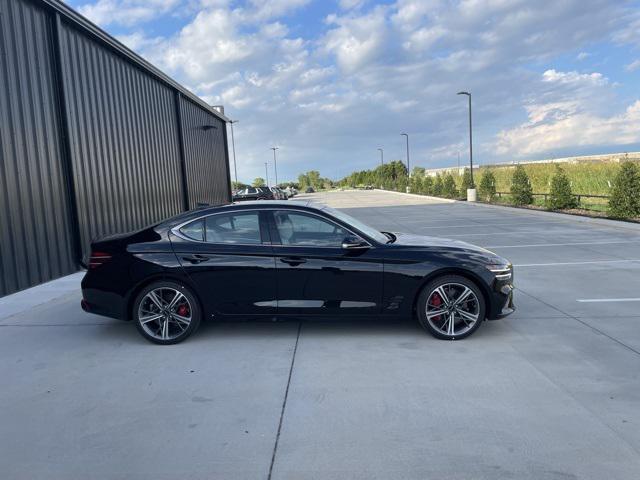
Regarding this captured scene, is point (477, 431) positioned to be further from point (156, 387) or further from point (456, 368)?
point (156, 387)

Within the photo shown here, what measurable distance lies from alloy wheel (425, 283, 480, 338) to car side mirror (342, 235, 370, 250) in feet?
2.83

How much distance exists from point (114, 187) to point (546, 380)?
411 inches

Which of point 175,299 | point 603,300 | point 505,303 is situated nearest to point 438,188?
point 603,300

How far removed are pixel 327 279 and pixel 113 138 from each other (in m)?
8.66

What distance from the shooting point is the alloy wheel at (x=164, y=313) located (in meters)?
5.22

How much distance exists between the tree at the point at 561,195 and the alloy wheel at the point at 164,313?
1958 centimetres

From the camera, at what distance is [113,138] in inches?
459

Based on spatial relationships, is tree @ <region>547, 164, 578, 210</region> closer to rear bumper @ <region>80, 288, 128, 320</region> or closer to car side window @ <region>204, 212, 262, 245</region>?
car side window @ <region>204, 212, 262, 245</region>

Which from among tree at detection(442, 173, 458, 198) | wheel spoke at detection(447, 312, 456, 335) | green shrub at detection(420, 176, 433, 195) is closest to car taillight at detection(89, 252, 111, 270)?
wheel spoke at detection(447, 312, 456, 335)

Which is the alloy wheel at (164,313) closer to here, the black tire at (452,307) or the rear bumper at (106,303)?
the rear bumper at (106,303)

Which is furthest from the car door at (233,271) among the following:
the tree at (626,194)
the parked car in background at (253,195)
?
the parked car in background at (253,195)

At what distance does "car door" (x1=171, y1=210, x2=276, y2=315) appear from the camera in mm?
5188

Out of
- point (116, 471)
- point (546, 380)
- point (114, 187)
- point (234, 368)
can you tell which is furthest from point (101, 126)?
point (546, 380)

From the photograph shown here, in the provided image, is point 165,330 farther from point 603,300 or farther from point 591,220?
point 591,220
